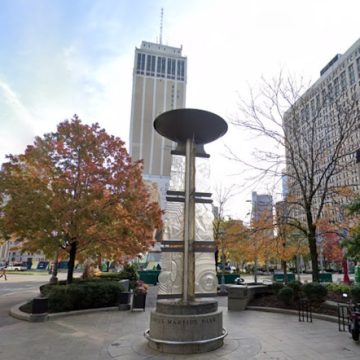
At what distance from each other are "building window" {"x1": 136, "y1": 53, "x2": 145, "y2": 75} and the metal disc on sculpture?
111 m

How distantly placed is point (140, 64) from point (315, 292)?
11700cm

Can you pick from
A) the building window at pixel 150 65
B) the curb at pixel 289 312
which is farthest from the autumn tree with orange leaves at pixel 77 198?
the building window at pixel 150 65

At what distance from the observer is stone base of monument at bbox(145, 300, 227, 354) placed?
6461mm

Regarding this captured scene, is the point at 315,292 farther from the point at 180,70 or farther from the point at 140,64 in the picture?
the point at 180,70

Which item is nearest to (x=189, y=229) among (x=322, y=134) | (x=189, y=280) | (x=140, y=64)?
(x=189, y=280)

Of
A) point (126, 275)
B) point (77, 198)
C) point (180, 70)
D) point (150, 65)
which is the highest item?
point (180, 70)

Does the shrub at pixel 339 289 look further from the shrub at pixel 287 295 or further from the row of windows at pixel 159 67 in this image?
the row of windows at pixel 159 67

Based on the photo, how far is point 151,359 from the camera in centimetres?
605

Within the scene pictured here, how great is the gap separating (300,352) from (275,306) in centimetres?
637

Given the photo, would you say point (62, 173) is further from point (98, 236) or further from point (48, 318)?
point (48, 318)

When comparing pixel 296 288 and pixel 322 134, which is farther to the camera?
pixel 322 134

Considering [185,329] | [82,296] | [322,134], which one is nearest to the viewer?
[185,329]

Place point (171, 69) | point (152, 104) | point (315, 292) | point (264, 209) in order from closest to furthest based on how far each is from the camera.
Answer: point (315, 292) → point (264, 209) → point (152, 104) → point (171, 69)

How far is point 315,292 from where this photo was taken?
11.0 meters
